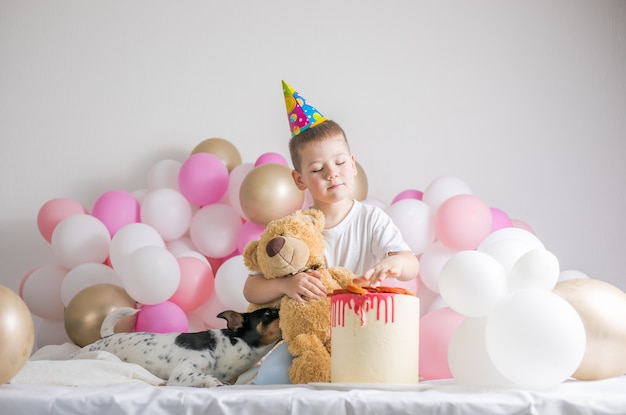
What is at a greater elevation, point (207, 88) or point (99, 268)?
point (207, 88)

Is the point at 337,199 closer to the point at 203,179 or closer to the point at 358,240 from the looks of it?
the point at 358,240

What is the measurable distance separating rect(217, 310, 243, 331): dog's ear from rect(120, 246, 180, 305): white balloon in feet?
1.64

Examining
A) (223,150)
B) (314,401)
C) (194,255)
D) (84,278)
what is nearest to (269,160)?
(223,150)

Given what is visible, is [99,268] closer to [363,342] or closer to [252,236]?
[252,236]

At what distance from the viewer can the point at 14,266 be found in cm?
303

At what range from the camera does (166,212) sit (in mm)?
2561

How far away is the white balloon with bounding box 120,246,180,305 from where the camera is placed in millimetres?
2238

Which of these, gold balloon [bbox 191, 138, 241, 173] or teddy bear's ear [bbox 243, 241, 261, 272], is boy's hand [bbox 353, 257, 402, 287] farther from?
Result: gold balloon [bbox 191, 138, 241, 173]

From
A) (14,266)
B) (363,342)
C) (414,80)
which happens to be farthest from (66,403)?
(414,80)

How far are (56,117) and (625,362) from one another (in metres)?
2.60

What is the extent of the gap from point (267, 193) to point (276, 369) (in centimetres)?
82

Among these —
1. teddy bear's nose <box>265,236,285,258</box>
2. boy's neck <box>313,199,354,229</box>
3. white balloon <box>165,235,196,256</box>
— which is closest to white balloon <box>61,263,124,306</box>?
white balloon <box>165,235,196,256</box>

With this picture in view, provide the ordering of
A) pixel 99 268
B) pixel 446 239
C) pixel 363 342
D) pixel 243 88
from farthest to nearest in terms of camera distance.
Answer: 1. pixel 243 88
2. pixel 99 268
3. pixel 446 239
4. pixel 363 342

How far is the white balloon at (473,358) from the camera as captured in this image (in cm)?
136
